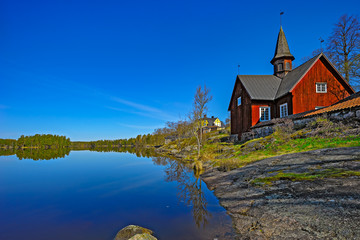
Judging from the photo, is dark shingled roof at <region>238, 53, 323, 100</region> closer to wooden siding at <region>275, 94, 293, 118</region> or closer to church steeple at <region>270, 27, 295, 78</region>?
wooden siding at <region>275, 94, 293, 118</region>

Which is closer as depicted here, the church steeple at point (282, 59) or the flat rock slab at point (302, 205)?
the flat rock slab at point (302, 205)

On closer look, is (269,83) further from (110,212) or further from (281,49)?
(110,212)

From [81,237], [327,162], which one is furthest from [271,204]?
[81,237]

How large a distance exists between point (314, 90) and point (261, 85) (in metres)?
7.22

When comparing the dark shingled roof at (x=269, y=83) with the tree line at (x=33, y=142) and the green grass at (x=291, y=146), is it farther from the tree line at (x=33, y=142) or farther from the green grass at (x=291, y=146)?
the tree line at (x=33, y=142)

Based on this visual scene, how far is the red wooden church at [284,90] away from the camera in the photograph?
24.7m

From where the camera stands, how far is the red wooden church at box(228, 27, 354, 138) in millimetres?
24656

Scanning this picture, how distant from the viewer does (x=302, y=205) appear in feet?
19.6

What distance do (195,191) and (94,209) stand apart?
5.61 m

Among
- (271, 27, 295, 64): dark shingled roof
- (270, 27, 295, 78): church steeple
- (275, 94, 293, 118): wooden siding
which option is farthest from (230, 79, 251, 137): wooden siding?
(271, 27, 295, 64): dark shingled roof

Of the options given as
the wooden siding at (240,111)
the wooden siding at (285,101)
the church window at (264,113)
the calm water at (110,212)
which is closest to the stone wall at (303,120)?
the wooden siding at (240,111)

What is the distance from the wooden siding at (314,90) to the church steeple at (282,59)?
281 inches

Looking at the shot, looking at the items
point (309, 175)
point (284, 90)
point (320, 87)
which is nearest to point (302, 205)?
point (309, 175)

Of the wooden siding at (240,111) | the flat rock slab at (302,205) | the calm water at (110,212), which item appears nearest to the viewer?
the flat rock slab at (302,205)
